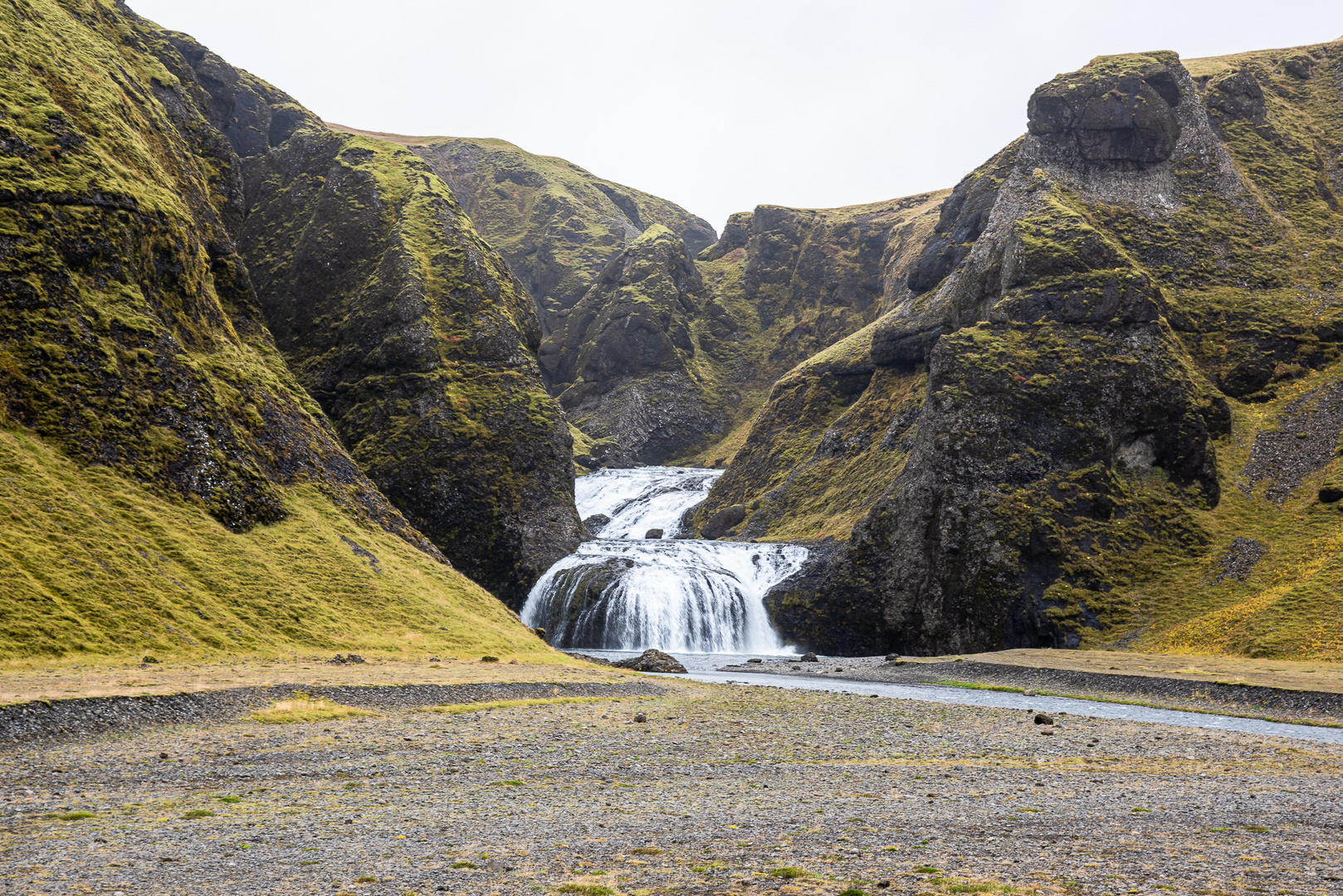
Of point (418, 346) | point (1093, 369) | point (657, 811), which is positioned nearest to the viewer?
point (657, 811)

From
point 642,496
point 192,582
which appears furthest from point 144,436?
point 642,496

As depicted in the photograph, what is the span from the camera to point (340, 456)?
5900 centimetres

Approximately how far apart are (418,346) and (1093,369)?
5832 cm

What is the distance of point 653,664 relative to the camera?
49062 millimetres

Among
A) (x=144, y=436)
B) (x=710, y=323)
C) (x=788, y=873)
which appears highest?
(x=710, y=323)

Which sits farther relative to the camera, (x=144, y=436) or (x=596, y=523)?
(x=596, y=523)

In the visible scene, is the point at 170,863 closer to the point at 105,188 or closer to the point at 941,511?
the point at 105,188

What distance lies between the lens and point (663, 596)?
233 feet

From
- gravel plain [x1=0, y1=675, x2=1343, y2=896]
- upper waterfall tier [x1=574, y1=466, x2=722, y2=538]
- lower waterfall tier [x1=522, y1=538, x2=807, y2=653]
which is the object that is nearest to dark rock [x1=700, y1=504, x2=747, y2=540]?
upper waterfall tier [x1=574, y1=466, x2=722, y2=538]

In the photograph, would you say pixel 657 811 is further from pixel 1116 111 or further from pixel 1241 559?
pixel 1116 111

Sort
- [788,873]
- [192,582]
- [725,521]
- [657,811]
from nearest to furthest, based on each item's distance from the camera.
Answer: [788,873]
[657,811]
[192,582]
[725,521]

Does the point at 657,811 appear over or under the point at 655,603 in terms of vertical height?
over

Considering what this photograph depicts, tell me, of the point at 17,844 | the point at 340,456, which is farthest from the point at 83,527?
the point at 17,844

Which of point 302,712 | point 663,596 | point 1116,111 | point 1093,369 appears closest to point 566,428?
point 663,596
